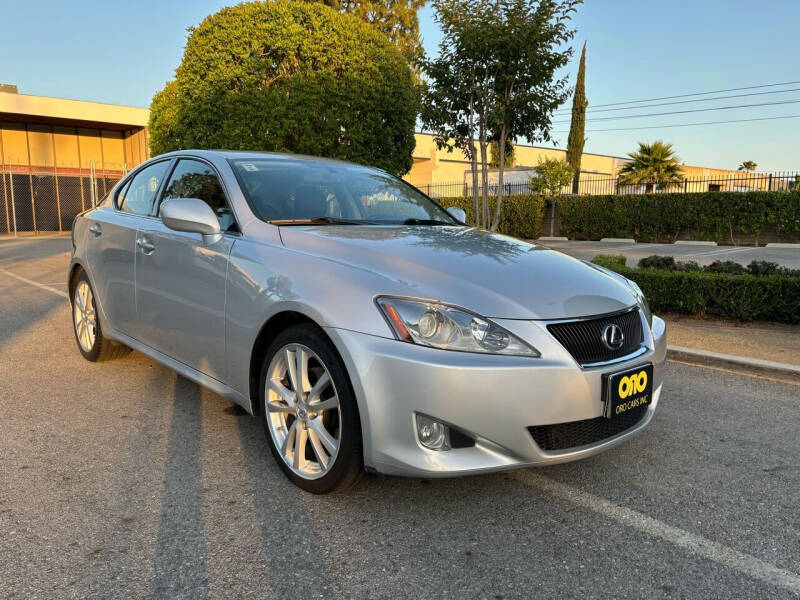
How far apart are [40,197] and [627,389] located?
101 ft

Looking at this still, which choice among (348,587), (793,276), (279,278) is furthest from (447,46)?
(348,587)

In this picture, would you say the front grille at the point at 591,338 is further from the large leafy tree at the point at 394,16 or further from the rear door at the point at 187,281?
the large leafy tree at the point at 394,16

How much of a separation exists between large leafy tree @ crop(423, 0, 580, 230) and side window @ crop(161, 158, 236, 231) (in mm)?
6525

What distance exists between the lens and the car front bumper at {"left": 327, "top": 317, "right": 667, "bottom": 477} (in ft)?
7.82

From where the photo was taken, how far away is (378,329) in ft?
8.14

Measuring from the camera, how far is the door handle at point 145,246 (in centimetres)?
392

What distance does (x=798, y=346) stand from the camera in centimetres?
565

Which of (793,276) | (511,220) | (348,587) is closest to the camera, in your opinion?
(348,587)

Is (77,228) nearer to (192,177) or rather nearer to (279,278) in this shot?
(192,177)

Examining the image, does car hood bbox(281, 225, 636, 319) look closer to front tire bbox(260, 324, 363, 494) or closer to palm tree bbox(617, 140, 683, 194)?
front tire bbox(260, 324, 363, 494)

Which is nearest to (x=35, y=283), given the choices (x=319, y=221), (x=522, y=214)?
(x=319, y=221)

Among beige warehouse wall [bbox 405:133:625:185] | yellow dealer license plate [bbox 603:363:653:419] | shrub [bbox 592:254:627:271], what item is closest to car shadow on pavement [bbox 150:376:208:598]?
yellow dealer license plate [bbox 603:363:653:419]

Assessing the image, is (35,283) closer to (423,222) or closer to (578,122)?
(423,222)

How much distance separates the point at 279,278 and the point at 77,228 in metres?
3.14
